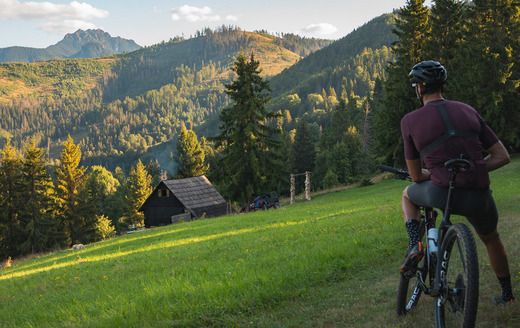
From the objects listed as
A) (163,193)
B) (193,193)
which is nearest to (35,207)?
(163,193)

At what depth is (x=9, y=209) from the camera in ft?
179

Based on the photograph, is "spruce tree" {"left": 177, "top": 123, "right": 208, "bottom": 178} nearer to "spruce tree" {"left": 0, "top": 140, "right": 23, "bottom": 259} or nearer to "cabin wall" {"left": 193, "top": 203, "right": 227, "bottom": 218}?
"cabin wall" {"left": 193, "top": 203, "right": 227, "bottom": 218}

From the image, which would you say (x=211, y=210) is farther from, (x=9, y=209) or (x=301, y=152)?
(x=301, y=152)

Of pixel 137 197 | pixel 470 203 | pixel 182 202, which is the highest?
pixel 470 203

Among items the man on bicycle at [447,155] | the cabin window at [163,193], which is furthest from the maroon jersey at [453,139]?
the cabin window at [163,193]

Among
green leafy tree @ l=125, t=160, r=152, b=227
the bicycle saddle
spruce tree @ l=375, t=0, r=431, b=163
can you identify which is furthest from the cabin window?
the bicycle saddle

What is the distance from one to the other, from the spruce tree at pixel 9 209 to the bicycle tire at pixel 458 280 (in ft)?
196

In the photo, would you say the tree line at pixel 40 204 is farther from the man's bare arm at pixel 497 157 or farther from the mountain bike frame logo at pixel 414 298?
the man's bare arm at pixel 497 157

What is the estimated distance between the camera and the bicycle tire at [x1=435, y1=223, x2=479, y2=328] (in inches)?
157

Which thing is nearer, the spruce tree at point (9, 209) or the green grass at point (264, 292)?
the green grass at point (264, 292)

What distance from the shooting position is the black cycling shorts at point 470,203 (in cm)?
446

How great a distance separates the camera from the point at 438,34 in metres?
47.0

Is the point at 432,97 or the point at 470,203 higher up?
the point at 432,97

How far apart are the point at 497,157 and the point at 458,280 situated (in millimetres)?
1434
